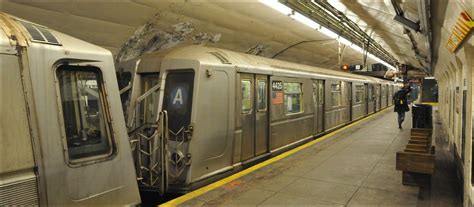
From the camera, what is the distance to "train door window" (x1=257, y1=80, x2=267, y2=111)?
20.8 feet

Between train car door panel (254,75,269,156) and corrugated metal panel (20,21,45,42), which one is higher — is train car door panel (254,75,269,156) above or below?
below

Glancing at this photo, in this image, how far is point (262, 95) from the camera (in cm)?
650

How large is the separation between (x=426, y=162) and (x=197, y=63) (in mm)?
3615

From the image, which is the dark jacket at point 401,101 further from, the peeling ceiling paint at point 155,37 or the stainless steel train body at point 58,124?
the stainless steel train body at point 58,124

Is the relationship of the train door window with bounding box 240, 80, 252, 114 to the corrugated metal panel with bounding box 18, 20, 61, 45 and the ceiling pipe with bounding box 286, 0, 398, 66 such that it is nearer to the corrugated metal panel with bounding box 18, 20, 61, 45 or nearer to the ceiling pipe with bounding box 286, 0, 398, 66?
the ceiling pipe with bounding box 286, 0, 398, 66

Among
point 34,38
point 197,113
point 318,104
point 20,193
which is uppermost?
point 34,38

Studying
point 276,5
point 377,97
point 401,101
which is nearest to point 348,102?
point 401,101

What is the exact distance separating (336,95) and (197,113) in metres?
7.62

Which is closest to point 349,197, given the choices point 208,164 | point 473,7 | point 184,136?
point 208,164

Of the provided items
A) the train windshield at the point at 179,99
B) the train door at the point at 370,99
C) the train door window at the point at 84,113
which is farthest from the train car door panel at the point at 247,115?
the train door at the point at 370,99

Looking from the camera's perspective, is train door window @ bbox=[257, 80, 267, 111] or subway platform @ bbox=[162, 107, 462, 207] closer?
subway platform @ bbox=[162, 107, 462, 207]

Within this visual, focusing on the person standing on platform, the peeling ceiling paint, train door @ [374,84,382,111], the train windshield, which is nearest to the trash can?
the person standing on platform

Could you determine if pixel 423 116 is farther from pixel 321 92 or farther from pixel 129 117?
pixel 129 117

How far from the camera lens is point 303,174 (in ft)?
18.2
